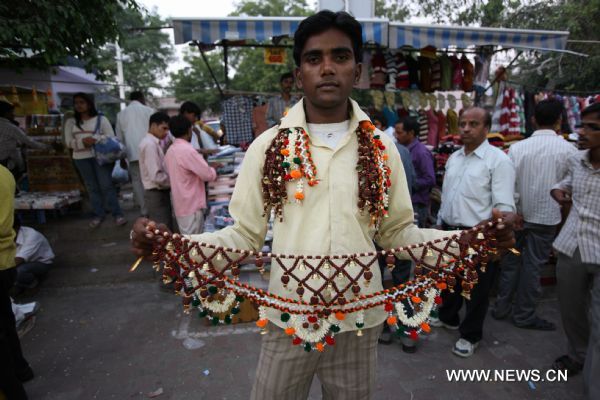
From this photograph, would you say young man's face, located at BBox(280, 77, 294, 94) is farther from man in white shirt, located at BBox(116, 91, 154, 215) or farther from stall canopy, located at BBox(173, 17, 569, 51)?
man in white shirt, located at BBox(116, 91, 154, 215)

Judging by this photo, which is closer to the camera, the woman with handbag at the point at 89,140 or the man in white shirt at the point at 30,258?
the man in white shirt at the point at 30,258

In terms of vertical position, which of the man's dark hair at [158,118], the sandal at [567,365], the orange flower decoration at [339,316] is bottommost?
the sandal at [567,365]

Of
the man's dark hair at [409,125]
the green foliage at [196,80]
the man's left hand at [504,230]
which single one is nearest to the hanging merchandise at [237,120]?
the man's dark hair at [409,125]

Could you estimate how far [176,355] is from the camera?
3.60 meters

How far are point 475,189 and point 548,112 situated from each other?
4.53ft

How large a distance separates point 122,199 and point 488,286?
7.44 metres

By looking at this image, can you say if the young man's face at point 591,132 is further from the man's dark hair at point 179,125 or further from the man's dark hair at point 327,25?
the man's dark hair at point 179,125

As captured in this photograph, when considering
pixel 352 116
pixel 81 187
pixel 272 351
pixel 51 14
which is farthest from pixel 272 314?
pixel 81 187

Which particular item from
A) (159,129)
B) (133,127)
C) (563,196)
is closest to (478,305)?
(563,196)

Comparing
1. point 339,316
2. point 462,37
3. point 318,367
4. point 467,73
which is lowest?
point 318,367

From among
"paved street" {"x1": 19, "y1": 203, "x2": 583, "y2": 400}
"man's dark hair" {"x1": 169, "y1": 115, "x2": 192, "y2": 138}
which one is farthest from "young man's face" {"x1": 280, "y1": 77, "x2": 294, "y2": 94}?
"paved street" {"x1": 19, "y1": 203, "x2": 583, "y2": 400}

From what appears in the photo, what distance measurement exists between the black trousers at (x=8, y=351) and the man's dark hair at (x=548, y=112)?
17.4 feet

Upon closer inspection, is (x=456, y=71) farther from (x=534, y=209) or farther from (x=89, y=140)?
(x=89, y=140)

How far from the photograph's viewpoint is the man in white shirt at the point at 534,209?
12.4 feet
